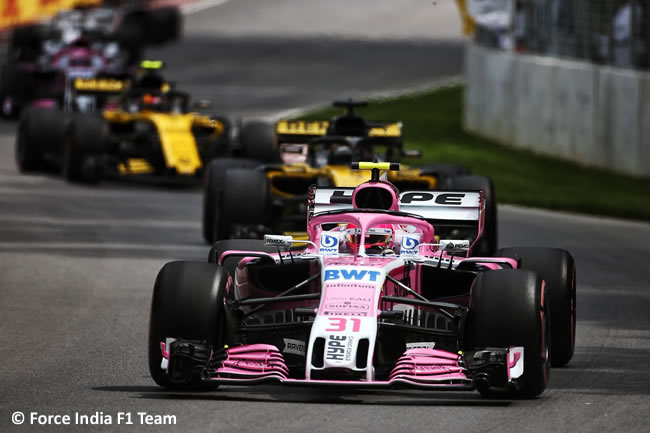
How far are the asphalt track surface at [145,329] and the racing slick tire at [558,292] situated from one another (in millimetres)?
165

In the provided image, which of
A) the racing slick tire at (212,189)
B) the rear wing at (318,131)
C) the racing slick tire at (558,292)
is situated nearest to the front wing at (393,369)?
the racing slick tire at (558,292)

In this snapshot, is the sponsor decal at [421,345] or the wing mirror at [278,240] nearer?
the sponsor decal at [421,345]

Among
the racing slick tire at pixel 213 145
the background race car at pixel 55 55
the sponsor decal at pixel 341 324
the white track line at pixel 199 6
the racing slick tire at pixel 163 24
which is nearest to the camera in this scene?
the sponsor decal at pixel 341 324

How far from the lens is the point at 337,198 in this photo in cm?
1177

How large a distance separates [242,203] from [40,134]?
30.7ft

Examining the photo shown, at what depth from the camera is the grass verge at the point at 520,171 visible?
22375 millimetres

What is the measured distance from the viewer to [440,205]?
12031 millimetres

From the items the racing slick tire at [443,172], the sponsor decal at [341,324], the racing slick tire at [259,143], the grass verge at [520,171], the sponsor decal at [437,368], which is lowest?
the grass verge at [520,171]

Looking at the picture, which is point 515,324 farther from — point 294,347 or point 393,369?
point 294,347

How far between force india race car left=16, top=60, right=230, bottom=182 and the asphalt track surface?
1.22 feet

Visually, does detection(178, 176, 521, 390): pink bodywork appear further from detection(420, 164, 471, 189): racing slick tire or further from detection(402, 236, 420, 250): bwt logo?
detection(420, 164, 471, 189): racing slick tire

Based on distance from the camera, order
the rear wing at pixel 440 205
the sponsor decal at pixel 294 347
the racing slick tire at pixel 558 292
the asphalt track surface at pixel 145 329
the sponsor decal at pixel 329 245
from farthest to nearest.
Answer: the rear wing at pixel 440 205
the racing slick tire at pixel 558 292
the sponsor decal at pixel 329 245
the sponsor decal at pixel 294 347
the asphalt track surface at pixel 145 329

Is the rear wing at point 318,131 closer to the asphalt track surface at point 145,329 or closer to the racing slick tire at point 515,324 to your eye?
the asphalt track surface at point 145,329

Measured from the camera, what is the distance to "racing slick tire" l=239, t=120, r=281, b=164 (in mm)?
21906
